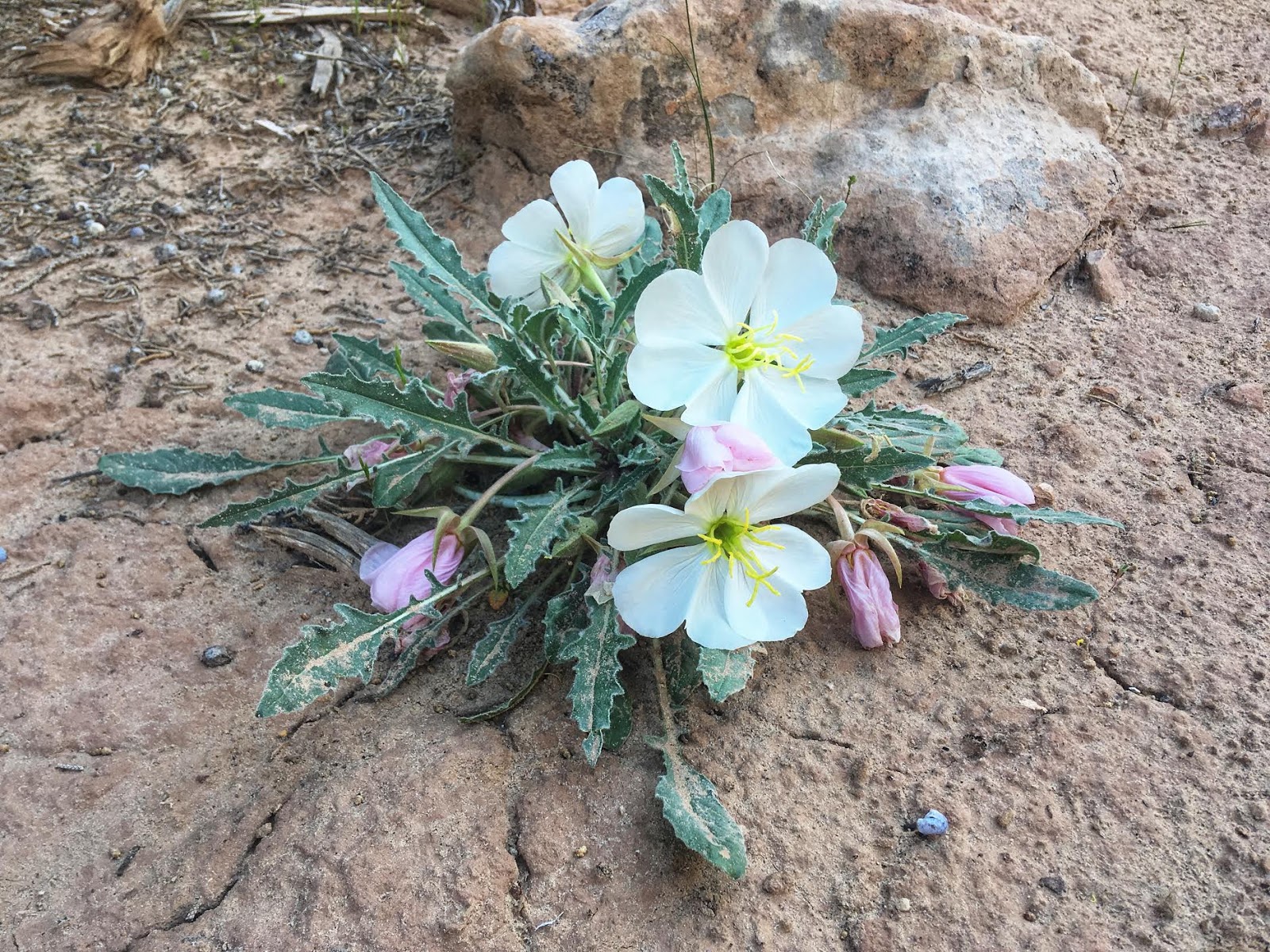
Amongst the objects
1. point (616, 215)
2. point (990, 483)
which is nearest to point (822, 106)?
point (616, 215)

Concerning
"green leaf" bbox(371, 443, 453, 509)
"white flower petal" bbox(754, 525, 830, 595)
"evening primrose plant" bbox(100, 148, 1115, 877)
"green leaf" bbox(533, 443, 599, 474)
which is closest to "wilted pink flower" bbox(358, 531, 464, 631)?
"evening primrose plant" bbox(100, 148, 1115, 877)

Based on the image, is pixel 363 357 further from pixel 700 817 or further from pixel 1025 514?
pixel 1025 514

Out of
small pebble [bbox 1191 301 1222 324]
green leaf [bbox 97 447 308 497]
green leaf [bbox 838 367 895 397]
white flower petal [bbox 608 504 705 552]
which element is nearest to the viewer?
white flower petal [bbox 608 504 705 552]

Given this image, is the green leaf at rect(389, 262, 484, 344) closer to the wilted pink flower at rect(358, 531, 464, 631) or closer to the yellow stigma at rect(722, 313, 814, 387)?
the wilted pink flower at rect(358, 531, 464, 631)

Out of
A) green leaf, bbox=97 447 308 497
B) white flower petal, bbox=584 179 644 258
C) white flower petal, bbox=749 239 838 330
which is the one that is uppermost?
white flower petal, bbox=749 239 838 330

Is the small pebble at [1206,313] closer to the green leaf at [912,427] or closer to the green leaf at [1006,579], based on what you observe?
the green leaf at [912,427]

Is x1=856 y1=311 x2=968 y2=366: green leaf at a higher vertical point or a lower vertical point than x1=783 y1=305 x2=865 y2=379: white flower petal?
lower

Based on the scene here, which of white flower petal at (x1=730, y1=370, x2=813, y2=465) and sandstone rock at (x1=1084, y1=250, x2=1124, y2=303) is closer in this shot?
white flower petal at (x1=730, y1=370, x2=813, y2=465)

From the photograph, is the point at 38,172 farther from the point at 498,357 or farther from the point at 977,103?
the point at 977,103

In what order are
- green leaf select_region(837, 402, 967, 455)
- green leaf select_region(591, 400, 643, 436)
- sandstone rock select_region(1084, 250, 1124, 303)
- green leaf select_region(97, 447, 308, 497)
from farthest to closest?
sandstone rock select_region(1084, 250, 1124, 303), green leaf select_region(97, 447, 308, 497), green leaf select_region(837, 402, 967, 455), green leaf select_region(591, 400, 643, 436)

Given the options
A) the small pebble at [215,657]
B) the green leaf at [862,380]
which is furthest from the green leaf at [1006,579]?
the small pebble at [215,657]
